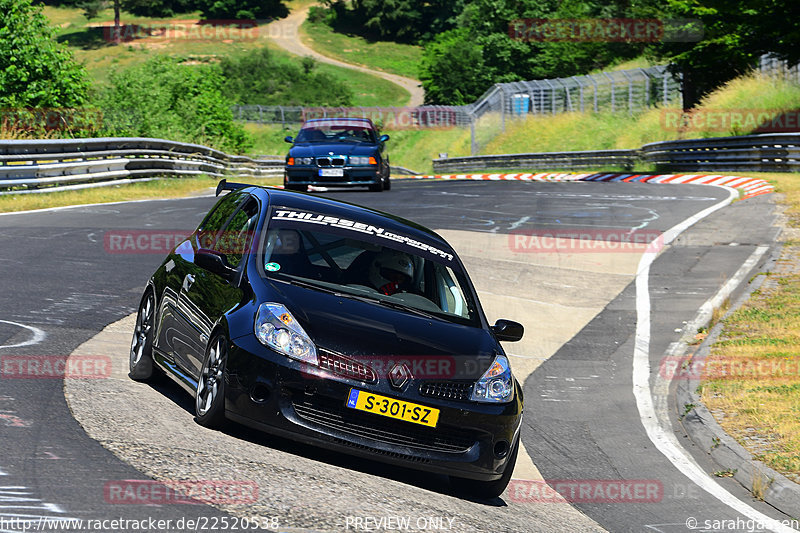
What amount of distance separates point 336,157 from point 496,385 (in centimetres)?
1765

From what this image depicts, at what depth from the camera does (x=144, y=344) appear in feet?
26.0

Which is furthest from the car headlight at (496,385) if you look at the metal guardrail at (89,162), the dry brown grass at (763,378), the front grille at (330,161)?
the front grille at (330,161)

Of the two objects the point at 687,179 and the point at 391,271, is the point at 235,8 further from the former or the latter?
the point at 391,271

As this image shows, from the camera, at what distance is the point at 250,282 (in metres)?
6.85

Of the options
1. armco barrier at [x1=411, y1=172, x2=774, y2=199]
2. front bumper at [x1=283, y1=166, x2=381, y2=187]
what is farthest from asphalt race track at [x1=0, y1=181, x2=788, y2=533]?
armco barrier at [x1=411, y1=172, x2=774, y2=199]

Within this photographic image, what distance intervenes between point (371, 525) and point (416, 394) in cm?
113

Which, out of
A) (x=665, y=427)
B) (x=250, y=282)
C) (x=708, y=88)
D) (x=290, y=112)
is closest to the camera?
(x=250, y=282)

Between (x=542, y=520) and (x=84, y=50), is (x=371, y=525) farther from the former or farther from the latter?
(x=84, y=50)

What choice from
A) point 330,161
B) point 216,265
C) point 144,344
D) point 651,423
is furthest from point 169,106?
point 216,265

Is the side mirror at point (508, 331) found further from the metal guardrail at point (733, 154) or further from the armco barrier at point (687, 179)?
the metal guardrail at point (733, 154)

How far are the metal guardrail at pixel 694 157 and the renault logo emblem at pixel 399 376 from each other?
26166 millimetres

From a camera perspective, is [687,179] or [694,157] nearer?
[687,179]

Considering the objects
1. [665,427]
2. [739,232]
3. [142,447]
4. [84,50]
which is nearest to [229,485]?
[142,447]

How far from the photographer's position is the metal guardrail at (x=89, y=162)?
21484 millimetres
